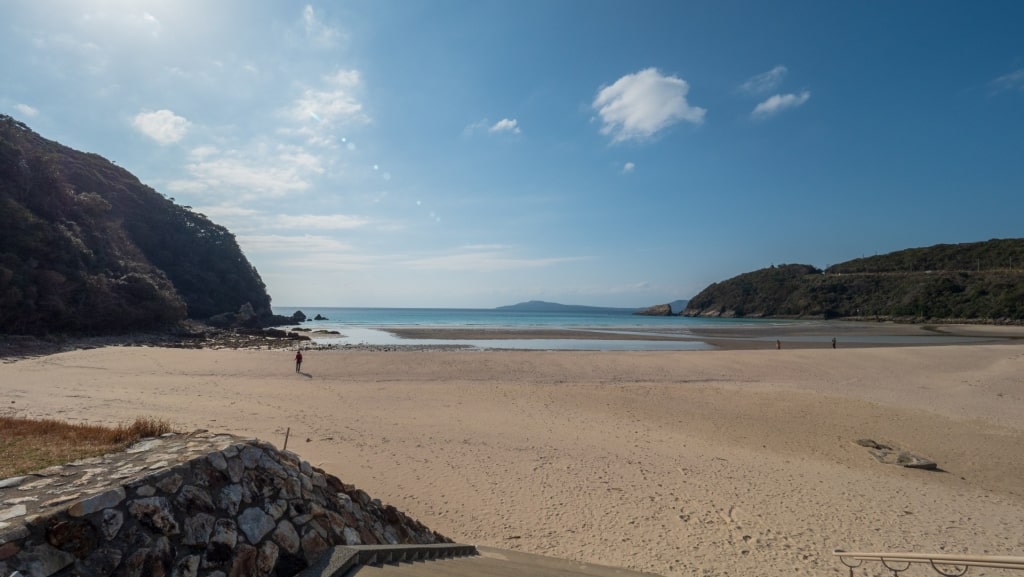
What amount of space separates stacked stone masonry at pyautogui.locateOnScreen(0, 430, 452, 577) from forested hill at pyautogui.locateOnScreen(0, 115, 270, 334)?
39.2 m

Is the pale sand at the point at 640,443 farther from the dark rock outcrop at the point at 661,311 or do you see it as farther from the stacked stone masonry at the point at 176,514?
the dark rock outcrop at the point at 661,311

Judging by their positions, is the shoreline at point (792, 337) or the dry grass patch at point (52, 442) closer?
the dry grass patch at point (52, 442)

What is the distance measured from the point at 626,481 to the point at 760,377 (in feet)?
52.2

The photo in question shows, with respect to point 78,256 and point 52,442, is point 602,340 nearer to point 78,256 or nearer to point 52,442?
point 52,442

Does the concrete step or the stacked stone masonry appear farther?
the concrete step

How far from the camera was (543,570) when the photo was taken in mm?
4227

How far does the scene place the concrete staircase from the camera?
345 centimetres

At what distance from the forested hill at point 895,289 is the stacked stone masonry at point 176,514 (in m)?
95.4

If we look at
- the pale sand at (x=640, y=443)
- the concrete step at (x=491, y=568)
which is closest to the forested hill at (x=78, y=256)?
the pale sand at (x=640, y=443)

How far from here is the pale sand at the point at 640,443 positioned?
20.9 ft

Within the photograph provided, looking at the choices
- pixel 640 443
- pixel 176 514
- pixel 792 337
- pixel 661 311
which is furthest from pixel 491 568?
pixel 661 311

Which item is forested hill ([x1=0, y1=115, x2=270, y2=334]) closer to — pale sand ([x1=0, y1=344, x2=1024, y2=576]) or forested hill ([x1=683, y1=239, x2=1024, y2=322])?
pale sand ([x1=0, y1=344, x2=1024, y2=576])

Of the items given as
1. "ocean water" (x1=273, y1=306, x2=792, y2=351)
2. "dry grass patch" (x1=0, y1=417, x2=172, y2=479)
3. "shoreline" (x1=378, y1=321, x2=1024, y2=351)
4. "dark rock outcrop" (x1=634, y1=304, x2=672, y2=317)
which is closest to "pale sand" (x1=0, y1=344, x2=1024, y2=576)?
"dry grass patch" (x1=0, y1=417, x2=172, y2=479)

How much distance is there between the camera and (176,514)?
2975 millimetres
